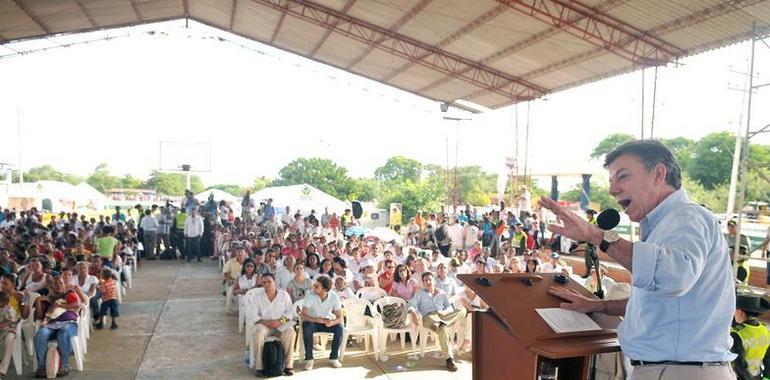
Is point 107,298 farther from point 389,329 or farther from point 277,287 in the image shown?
point 389,329

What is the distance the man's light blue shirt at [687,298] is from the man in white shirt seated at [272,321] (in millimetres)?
4105

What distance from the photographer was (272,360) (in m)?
4.83

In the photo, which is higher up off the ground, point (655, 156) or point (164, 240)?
point (655, 156)

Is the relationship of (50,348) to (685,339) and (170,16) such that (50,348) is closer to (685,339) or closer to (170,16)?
(685,339)

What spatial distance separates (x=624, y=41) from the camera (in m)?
10.4

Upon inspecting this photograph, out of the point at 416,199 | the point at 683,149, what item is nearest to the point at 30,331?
the point at 416,199

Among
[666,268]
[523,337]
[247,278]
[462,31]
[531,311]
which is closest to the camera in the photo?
[666,268]

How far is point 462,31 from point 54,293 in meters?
10.2

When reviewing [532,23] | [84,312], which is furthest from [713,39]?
[84,312]

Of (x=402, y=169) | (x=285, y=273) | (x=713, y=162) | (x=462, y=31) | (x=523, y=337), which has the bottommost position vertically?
(x=285, y=273)

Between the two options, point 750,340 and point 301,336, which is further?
point 301,336

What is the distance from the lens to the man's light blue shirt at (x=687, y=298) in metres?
1.28

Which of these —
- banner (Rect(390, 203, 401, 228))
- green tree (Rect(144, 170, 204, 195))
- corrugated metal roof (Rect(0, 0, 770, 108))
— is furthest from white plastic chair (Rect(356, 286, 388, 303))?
green tree (Rect(144, 170, 204, 195))

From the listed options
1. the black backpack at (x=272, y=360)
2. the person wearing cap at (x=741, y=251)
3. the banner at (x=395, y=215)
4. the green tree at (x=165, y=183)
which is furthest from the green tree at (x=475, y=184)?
the black backpack at (x=272, y=360)
